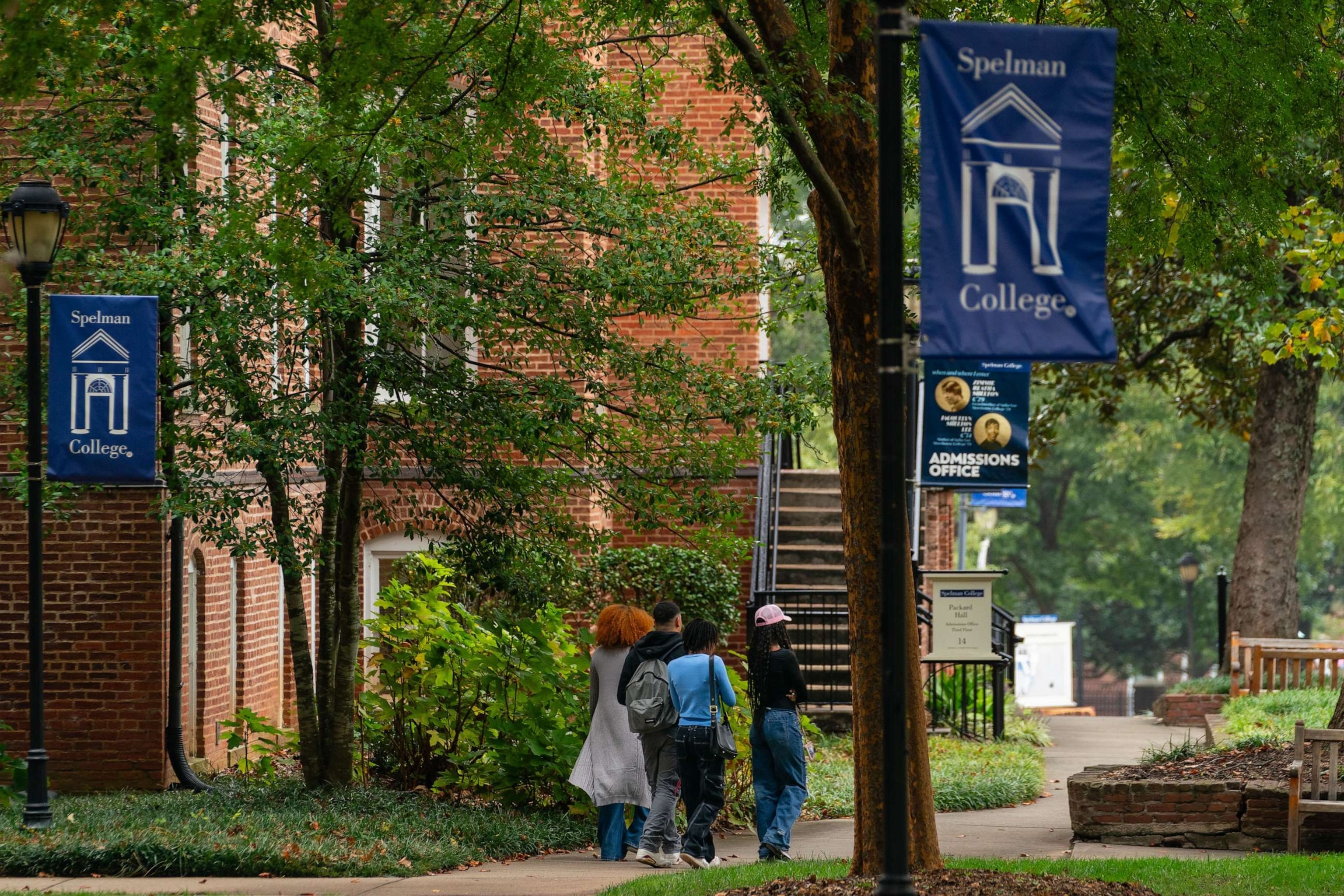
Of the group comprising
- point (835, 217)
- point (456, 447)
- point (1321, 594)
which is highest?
point (835, 217)

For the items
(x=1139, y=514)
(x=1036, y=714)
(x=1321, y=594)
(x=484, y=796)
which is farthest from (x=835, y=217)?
(x=1321, y=594)

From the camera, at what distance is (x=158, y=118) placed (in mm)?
7176

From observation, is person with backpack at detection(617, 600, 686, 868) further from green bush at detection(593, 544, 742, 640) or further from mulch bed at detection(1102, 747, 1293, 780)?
green bush at detection(593, 544, 742, 640)

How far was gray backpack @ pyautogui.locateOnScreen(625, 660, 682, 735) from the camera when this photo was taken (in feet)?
31.6

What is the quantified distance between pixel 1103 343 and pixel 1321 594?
52.0 m

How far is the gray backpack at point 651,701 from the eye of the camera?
9.63 m

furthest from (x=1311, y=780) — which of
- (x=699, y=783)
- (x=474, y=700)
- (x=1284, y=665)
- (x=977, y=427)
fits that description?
(x=1284, y=665)

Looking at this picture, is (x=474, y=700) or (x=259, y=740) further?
(x=259, y=740)

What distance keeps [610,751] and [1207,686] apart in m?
14.4

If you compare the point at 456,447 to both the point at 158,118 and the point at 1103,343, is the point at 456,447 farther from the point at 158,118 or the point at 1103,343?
the point at 1103,343

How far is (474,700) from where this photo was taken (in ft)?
38.3

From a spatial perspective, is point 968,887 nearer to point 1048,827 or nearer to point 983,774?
point 1048,827

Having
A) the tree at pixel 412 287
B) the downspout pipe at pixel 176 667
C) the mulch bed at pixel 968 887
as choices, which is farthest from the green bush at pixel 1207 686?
the mulch bed at pixel 968 887

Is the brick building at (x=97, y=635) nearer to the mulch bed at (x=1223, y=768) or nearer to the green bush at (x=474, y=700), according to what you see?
the green bush at (x=474, y=700)
